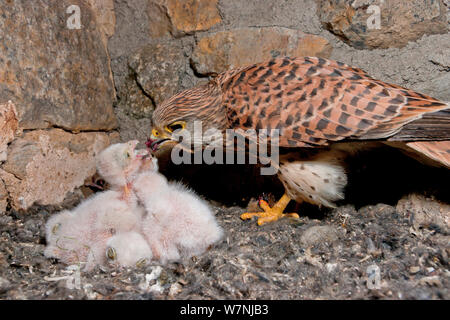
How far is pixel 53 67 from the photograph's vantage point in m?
2.05

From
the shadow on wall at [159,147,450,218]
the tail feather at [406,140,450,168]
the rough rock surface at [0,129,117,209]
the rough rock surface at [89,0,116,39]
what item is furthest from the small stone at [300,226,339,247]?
the rough rock surface at [89,0,116,39]

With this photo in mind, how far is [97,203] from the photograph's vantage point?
186 cm

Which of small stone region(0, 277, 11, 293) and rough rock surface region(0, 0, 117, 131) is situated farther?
rough rock surface region(0, 0, 117, 131)

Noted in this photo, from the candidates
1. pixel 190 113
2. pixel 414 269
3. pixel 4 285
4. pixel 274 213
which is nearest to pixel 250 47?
pixel 190 113

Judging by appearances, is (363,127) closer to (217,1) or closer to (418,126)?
(418,126)

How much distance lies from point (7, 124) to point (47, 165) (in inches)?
11.8

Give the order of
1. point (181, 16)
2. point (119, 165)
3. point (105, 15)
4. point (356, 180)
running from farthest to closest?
1. point (105, 15)
2. point (181, 16)
3. point (356, 180)
4. point (119, 165)

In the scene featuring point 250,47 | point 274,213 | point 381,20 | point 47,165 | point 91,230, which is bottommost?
point 274,213

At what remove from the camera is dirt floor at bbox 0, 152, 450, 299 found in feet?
4.60

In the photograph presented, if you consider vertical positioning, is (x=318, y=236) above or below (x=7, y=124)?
below

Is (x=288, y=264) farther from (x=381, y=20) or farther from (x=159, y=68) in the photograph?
(x=159, y=68)

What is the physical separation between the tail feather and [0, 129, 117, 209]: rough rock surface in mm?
1678

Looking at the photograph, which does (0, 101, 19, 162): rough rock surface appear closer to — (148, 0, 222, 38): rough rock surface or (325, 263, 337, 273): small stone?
(148, 0, 222, 38): rough rock surface
